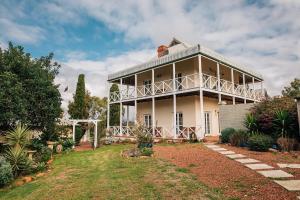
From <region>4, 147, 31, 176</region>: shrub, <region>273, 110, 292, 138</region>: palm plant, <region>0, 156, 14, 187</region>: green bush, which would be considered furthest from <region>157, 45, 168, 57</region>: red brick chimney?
<region>0, 156, 14, 187</region>: green bush

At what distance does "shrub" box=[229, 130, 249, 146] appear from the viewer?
11430 millimetres

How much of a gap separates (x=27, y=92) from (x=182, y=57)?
950cm

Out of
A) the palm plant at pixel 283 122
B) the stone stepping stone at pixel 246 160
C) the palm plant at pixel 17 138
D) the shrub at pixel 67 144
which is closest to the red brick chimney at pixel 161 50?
the shrub at pixel 67 144

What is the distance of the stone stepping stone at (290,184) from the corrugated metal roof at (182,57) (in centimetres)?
1053

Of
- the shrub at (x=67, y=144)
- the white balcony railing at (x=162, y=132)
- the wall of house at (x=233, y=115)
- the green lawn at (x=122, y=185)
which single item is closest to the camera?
the green lawn at (x=122, y=185)

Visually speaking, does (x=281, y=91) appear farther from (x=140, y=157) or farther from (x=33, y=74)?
(x=33, y=74)

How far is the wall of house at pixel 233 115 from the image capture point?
13359 mm

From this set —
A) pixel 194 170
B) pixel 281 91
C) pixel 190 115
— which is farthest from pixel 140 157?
pixel 281 91

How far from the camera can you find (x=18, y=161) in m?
8.47

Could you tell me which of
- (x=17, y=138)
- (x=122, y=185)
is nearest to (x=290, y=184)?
(x=122, y=185)

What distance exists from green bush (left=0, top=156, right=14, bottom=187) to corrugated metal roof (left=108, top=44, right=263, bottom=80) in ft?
38.0

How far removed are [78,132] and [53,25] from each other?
814 centimetres

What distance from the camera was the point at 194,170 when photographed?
697cm

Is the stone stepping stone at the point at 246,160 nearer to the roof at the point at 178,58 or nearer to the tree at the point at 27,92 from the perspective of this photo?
the roof at the point at 178,58
